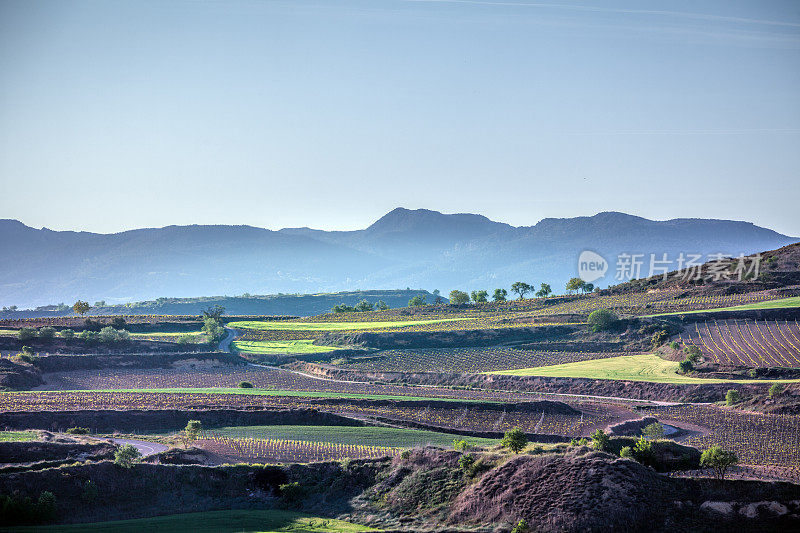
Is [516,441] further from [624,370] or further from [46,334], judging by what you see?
[46,334]

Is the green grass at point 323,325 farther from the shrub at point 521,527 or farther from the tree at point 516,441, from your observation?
the shrub at point 521,527

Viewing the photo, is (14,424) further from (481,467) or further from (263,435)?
(481,467)

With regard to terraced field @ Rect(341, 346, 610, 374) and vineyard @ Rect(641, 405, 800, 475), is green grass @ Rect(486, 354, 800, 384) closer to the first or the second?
terraced field @ Rect(341, 346, 610, 374)

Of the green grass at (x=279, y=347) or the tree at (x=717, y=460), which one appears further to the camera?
the green grass at (x=279, y=347)

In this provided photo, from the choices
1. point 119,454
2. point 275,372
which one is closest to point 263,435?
point 119,454

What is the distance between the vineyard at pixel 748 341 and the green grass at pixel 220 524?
60875 millimetres

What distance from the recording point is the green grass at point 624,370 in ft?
267

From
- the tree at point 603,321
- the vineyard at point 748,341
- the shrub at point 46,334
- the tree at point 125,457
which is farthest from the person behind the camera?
the tree at point 603,321

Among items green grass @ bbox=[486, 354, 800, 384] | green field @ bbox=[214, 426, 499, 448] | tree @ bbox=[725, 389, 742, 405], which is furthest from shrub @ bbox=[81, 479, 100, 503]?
green grass @ bbox=[486, 354, 800, 384]

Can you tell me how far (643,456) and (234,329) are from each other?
10656 centimetres

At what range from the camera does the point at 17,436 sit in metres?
48.3

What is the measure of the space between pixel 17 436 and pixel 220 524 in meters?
21.1

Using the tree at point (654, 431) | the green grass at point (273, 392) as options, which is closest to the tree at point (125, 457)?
the green grass at point (273, 392)

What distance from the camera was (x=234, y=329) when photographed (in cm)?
13675
